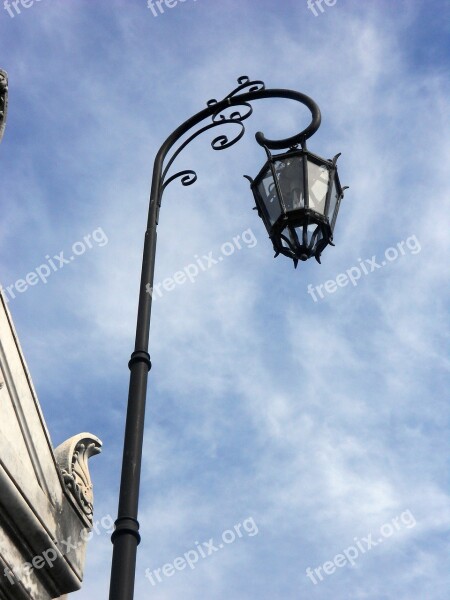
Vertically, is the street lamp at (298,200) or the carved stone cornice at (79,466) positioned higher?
the street lamp at (298,200)

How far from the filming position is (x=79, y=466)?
25.1 ft

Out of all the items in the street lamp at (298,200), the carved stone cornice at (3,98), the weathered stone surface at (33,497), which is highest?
the carved stone cornice at (3,98)

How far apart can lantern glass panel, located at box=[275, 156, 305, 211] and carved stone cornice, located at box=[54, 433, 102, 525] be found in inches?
106

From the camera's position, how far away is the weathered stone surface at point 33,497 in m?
6.42

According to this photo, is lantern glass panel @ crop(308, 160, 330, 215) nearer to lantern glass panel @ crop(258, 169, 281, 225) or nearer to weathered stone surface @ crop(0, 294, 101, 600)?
lantern glass panel @ crop(258, 169, 281, 225)

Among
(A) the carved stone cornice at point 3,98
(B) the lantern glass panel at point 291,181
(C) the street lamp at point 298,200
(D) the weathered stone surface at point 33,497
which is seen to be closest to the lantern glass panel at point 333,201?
(C) the street lamp at point 298,200

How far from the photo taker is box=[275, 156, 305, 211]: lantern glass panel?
7164 mm

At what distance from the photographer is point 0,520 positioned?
6.37 metres

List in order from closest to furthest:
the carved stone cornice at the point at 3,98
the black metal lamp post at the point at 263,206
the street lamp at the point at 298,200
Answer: the black metal lamp post at the point at 263,206, the street lamp at the point at 298,200, the carved stone cornice at the point at 3,98

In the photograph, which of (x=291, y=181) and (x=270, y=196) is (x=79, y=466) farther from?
(x=291, y=181)

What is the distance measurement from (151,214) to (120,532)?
9.25 feet

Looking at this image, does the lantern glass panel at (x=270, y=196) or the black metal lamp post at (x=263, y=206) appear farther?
the lantern glass panel at (x=270, y=196)

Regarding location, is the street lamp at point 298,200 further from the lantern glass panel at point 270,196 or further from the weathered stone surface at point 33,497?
the weathered stone surface at point 33,497

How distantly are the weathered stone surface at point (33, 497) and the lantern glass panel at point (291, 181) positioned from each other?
2.45 m
